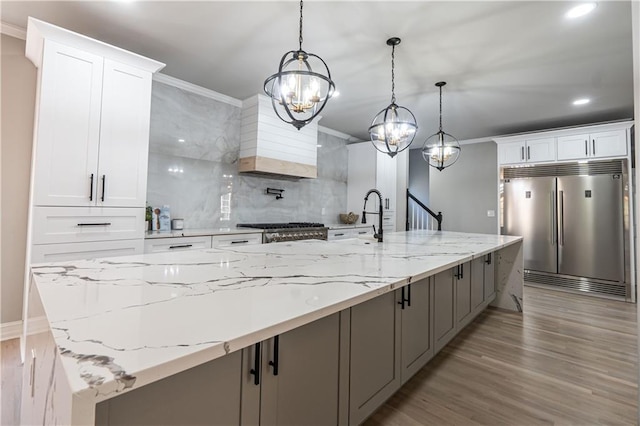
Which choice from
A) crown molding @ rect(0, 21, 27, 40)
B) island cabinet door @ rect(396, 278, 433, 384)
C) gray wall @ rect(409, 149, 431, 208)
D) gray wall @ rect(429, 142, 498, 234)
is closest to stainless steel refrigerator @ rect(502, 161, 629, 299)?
gray wall @ rect(429, 142, 498, 234)

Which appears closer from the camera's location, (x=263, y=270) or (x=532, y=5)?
(x=263, y=270)

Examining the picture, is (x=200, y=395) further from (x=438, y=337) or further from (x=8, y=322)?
(x=8, y=322)

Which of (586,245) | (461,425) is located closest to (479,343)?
(461,425)

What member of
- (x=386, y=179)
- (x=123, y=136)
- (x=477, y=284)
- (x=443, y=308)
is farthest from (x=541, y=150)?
(x=123, y=136)

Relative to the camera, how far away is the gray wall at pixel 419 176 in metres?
7.70

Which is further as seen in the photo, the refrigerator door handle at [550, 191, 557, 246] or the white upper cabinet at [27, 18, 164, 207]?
the refrigerator door handle at [550, 191, 557, 246]

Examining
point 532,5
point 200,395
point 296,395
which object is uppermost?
point 532,5

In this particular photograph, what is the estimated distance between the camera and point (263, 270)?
53.9 inches

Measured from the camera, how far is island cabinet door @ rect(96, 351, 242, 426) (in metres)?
0.77

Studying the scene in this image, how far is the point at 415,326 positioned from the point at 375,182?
3.75m

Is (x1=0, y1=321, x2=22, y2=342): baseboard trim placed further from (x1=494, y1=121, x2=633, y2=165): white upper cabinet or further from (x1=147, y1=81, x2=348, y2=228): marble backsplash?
(x1=494, y1=121, x2=633, y2=165): white upper cabinet

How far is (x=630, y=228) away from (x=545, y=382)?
3.41m

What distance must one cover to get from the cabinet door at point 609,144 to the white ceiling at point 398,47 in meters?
0.41

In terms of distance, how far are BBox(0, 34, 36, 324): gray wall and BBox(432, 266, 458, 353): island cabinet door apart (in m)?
3.44
